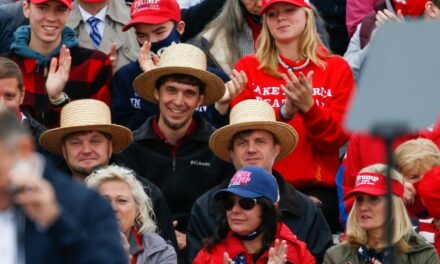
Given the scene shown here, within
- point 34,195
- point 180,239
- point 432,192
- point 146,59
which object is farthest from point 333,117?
point 34,195

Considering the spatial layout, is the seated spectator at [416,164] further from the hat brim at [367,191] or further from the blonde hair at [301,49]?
the blonde hair at [301,49]

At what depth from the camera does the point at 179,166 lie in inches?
332

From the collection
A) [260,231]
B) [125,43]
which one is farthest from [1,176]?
[125,43]

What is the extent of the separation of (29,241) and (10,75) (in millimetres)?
4773

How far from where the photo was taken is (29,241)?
346 cm

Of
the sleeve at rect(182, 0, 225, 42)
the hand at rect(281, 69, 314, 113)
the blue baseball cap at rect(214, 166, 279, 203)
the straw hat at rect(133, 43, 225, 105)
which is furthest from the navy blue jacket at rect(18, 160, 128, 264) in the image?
the sleeve at rect(182, 0, 225, 42)

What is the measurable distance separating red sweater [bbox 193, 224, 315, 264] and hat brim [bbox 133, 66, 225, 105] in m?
1.72

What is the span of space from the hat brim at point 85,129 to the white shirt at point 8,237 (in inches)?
183

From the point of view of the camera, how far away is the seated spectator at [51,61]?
8906mm

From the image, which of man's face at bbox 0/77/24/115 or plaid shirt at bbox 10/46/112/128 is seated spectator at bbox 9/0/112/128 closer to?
plaid shirt at bbox 10/46/112/128

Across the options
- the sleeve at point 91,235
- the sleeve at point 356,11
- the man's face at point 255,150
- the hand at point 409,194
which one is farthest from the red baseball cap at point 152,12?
the sleeve at point 91,235

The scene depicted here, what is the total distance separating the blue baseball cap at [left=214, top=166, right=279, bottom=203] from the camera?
7.26 metres

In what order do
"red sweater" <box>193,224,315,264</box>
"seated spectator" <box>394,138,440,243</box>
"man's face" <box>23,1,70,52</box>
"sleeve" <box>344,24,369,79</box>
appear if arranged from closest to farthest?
"red sweater" <box>193,224,315,264</box> < "seated spectator" <box>394,138,440,243</box> < "man's face" <box>23,1,70,52</box> < "sleeve" <box>344,24,369,79</box>

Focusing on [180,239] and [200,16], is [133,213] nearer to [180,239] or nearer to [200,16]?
[180,239]
